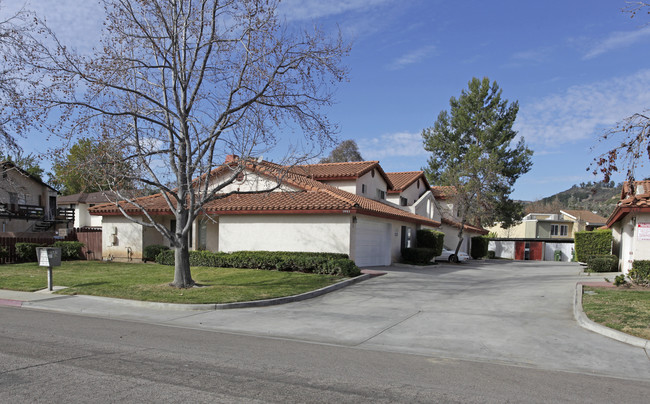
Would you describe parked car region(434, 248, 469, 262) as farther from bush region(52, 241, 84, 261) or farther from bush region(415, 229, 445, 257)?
bush region(52, 241, 84, 261)

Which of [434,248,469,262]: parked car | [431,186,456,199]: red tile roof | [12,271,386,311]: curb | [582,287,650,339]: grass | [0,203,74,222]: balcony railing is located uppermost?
[431,186,456,199]: red tile roof

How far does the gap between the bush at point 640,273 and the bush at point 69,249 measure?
24507 millimetres

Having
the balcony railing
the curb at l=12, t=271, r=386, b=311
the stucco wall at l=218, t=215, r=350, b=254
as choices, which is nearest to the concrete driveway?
the curb at l=12, t=271, r=386, b=311

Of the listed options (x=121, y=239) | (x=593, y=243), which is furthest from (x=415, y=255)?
(x=121, y=239)

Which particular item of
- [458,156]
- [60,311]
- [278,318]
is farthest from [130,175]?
[458,156]

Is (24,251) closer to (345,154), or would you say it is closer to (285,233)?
(285,233)

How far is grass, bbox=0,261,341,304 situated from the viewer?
42.5 feet

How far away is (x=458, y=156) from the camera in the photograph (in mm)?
48969

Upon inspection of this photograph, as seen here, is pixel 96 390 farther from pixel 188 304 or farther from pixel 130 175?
pixel 130 175

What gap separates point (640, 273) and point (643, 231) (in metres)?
1.74

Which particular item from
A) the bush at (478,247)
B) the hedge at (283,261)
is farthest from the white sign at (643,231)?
the bush at (478,247)

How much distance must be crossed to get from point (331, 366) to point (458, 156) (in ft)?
148

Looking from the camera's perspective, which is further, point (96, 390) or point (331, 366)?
point (331, 366)

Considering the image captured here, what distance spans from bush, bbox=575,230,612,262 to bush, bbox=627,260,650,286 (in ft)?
41.2
